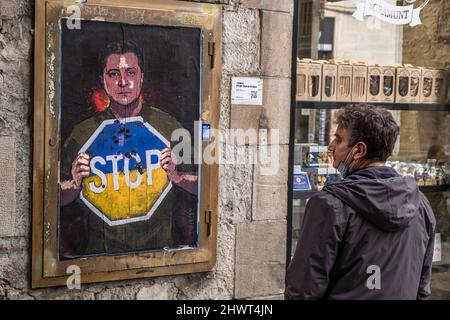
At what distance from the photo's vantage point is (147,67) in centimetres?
475

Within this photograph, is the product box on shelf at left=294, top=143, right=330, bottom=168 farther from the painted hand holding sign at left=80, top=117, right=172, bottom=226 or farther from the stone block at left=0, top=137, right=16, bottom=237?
the stone block at left=0, top=137, right=16, bottom=237

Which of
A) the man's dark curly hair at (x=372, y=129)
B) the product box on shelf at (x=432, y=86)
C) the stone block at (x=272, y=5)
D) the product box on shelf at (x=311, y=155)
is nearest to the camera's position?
the man's dark curly hair at (x=372, y=129)

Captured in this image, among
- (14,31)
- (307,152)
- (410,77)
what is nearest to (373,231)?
(14,31)

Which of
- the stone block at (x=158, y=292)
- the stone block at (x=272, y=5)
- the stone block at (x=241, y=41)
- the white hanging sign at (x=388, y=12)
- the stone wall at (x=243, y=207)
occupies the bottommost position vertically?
the stone block at (x=158, y=292)

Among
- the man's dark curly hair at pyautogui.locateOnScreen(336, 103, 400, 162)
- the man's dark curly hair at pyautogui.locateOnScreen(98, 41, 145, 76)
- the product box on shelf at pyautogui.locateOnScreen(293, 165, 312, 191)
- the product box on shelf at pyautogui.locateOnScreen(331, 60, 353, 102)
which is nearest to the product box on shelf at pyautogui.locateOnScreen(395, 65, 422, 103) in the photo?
the product box on shelf at pyautogui.locateOnScreen(331, 60, 353, 102)

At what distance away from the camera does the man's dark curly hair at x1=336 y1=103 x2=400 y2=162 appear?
3.15 m

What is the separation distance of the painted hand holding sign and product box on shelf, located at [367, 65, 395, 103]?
214 centimetres

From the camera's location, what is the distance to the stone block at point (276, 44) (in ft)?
17.2

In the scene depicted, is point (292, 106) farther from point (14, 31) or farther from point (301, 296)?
point (301, 296)

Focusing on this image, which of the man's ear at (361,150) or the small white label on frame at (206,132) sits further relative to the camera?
the small white label on frame at (206,132)

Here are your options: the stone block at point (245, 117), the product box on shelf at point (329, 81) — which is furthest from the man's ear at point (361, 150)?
the product box on shelf at point (329, 81)

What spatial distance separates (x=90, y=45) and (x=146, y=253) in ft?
4.34

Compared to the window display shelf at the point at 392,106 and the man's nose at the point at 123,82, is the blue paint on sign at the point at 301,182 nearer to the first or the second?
the window display shelf at the point at 392,106

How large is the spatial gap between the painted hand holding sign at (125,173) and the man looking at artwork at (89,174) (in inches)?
1.3
